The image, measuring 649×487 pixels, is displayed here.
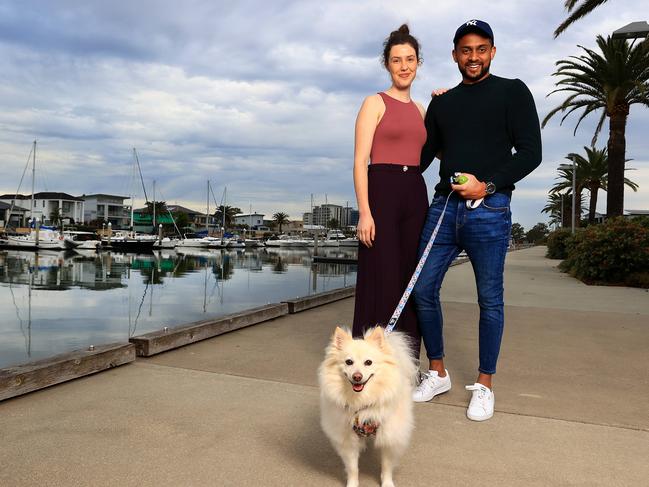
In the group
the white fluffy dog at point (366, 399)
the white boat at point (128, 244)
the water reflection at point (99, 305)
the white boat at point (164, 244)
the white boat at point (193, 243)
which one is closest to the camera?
the white fluffy dog at point (366, 399)

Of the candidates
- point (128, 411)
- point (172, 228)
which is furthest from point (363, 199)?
point (172, 228)

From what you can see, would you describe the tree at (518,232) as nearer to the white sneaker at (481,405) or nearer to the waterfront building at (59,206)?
the waterfront building at (59,206)

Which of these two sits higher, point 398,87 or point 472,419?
point 398,87

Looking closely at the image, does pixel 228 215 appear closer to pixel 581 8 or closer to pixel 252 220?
pixel 252 220

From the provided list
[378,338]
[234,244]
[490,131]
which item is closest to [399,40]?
[490,131]

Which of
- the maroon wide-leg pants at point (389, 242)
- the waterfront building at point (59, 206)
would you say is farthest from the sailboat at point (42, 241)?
the maroon wide-leg pants at point (389, 242)

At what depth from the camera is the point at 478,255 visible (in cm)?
351

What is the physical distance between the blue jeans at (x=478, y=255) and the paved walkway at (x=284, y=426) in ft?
1.90

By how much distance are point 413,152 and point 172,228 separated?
382 feet

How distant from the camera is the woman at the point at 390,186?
11.8 ft

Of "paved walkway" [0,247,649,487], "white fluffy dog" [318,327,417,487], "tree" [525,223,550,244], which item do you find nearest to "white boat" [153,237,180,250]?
"paved walkway" [0,247,649,487]

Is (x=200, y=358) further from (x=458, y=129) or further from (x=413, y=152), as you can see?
(x=458, y=129)

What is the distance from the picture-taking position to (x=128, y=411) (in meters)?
3.49

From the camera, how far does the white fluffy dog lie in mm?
2381
